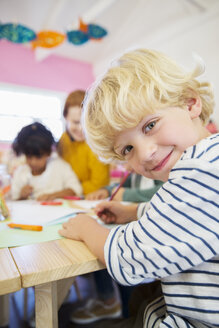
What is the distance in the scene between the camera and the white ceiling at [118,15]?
2926 millimetres

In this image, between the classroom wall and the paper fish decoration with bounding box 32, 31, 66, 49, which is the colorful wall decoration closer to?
the paper fish decoration with bounding box 32, 31, 66, 49

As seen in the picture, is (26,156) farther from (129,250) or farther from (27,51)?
(27,51)

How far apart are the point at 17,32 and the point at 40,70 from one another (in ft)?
7.21

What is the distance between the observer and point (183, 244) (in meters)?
0.35

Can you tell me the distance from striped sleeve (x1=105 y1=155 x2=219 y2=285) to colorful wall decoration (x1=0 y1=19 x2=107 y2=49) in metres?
1.92

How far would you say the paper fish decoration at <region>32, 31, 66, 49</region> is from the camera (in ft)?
6.42

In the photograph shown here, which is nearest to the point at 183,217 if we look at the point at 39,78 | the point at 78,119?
the point at 78,119

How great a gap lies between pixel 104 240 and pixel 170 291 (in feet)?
0.43

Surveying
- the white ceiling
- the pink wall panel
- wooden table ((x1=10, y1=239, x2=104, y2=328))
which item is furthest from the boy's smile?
the pink wall panel

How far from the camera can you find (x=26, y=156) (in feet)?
4.04

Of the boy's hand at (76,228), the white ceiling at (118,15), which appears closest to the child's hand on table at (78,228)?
the boy's hand at (76,228)

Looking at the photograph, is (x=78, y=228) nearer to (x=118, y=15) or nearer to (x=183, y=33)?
(x=183, y=33)

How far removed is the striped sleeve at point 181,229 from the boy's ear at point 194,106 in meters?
0.17

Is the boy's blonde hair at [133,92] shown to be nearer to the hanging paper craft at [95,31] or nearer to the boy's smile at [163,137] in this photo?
the boy's smile at [163,137]
